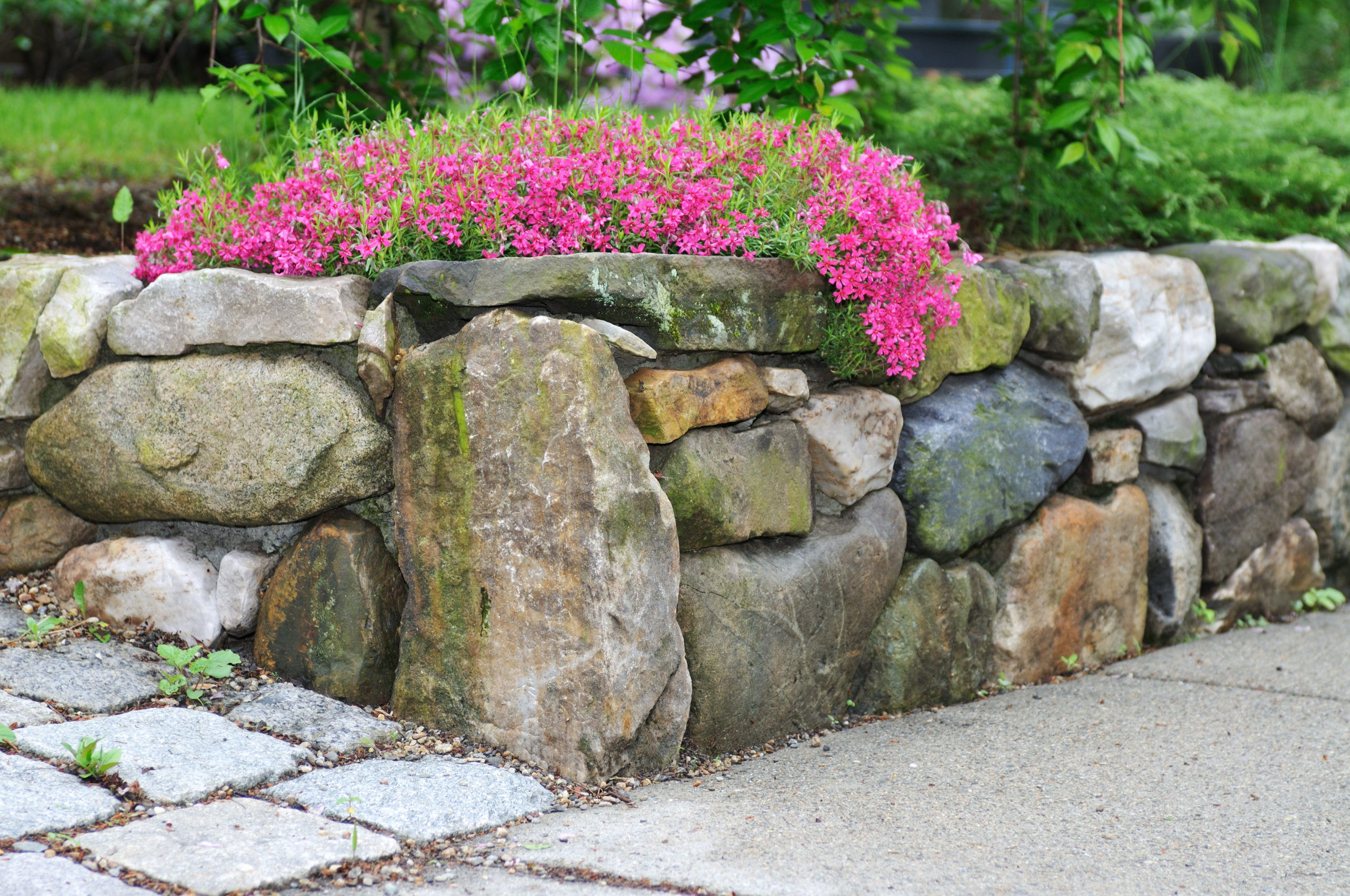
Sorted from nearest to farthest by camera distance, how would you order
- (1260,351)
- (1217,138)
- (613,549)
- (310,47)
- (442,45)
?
(613,549)
(310,47)
(1260,351)
(442,45)
(1217,138)

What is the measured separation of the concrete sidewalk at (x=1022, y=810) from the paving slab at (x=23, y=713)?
107cm

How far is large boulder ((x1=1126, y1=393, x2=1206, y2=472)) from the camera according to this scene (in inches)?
155

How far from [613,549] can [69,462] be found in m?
1.56

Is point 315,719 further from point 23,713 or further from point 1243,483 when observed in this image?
point 1243,483

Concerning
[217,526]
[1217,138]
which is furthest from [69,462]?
[1217,138]

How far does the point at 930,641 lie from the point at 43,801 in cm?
221

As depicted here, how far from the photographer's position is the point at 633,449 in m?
2.50

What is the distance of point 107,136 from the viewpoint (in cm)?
600

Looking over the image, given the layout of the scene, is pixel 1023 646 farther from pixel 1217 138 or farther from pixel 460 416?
pixel 1217 138

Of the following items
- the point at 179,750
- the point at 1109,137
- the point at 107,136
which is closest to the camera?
the point at 179,750

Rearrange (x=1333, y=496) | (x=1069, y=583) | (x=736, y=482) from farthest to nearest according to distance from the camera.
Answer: (x=1333, y=496) < (x=1069, y=583) < (x=736, y=482)

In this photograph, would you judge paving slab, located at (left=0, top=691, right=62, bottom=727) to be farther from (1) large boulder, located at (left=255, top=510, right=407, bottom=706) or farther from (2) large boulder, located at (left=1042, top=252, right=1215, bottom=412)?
(2) large boulder, located at (left=1042, top=252, right=1215, bottom=412)

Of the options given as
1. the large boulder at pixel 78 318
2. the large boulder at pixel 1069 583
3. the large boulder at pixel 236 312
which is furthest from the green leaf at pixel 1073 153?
the large boulder at pixel 78 318

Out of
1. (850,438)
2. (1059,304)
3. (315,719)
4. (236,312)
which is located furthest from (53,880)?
(1059,304)
